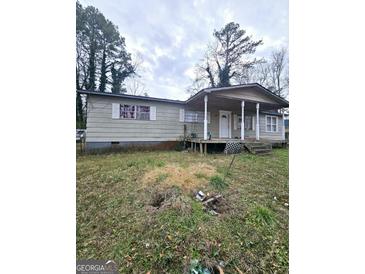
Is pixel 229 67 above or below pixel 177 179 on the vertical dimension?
above

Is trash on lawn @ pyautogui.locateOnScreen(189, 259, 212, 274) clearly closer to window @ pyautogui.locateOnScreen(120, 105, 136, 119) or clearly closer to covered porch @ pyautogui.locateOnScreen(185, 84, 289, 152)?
covered porch @ pyautogui.locateOnScreen(185, 84, 289, 152)

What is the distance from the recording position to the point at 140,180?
10.3ft

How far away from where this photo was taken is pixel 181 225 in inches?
74.7

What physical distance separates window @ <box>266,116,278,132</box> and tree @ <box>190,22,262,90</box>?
3862 mm

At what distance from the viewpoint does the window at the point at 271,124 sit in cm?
1116

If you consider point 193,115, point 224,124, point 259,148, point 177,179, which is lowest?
point 177,179

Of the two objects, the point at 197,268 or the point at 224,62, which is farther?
the point at 224,62

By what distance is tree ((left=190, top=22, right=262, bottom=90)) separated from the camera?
6355mm

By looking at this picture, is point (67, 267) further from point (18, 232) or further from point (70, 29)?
point (70, 29)

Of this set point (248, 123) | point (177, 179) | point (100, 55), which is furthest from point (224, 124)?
point (177, 179)

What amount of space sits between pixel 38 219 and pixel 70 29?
2273 millimetres

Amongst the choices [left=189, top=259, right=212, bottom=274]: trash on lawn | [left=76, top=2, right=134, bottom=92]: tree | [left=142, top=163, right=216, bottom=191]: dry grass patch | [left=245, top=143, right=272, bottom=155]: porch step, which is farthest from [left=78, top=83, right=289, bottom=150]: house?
[left=189, top=259, right=212, bottom=274]: trash on lawn

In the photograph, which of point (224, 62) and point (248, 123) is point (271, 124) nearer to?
point (248, 123)

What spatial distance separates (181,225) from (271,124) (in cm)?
1135
